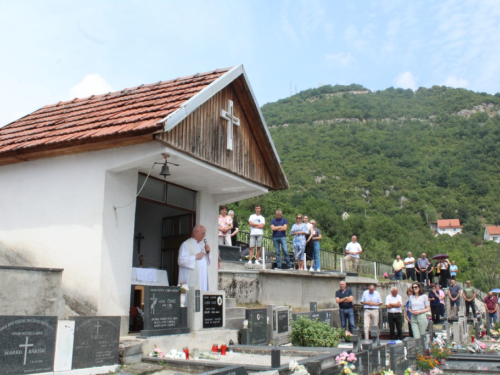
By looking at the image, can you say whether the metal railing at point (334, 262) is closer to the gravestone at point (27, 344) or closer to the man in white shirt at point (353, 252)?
the man in white shirt at point (353, 252)

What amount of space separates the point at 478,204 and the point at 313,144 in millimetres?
46409

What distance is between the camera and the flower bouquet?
7578 mm

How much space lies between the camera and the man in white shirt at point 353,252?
21078mm

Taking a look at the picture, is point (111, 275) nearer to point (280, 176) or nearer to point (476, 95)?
point (280, 176)

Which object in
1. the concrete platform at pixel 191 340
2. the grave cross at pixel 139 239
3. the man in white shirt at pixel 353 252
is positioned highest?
the man in white shirt at pixel 353 252

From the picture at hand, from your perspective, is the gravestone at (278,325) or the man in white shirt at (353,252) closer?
the gravestone at (278,325)

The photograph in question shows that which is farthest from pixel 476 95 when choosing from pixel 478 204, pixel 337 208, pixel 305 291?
pixel 305 291

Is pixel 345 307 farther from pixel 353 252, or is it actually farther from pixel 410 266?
pixel 410 266

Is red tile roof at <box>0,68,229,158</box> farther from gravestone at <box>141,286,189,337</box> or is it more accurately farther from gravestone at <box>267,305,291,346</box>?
gravestone at <box>267,305,291,346</box>

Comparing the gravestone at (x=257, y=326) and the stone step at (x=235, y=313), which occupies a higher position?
the stone step at (x=235, y=313)

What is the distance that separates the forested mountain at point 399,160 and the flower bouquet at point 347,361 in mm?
79208

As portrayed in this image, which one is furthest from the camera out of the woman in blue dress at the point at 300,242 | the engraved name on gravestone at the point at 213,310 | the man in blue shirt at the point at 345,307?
the woman in blue dress at the point at 300,242

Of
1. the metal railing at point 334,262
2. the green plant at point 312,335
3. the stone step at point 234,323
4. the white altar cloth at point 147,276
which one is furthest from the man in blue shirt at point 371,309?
the white altar cloth at point 147,276

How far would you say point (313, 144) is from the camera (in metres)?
112
